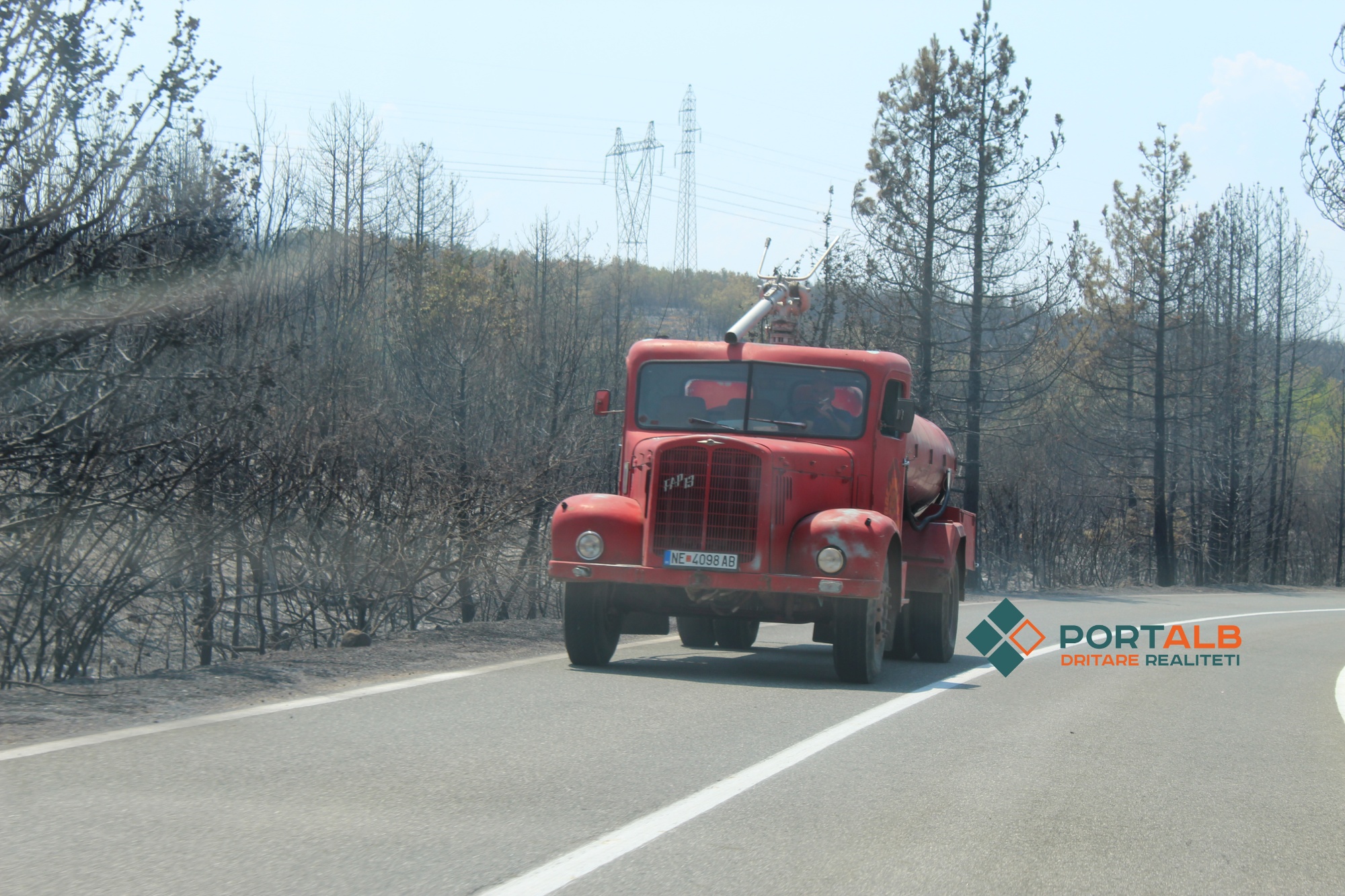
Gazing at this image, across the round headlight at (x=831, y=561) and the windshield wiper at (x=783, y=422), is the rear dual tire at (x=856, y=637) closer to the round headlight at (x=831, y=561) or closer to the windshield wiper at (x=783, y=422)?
the round headlight at (x=831, y=561)

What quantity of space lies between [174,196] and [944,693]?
27.6 ft

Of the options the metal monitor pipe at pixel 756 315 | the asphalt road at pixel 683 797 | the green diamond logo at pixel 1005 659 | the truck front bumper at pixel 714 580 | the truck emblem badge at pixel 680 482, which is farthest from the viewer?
the green diamond logo at pixel 1005 659

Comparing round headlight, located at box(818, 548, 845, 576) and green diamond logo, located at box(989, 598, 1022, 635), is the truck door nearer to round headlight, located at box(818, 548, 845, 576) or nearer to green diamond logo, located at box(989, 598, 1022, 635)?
round headlight, located at box(818, 548, 845, 576)

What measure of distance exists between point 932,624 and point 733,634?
80.6 inches

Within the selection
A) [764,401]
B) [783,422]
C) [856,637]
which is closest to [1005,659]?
[856,637]

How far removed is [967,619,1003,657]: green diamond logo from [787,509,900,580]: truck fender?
4.60 metres

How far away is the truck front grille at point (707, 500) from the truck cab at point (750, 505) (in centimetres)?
1

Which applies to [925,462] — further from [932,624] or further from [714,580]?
[714,580]

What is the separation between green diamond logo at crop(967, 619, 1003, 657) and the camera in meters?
14.9

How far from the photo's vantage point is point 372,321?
82.3ft

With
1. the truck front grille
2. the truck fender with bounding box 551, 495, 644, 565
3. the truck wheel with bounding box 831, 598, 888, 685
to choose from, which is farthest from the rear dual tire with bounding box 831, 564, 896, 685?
the truck fender with bounding box 551, 495, 644, 565

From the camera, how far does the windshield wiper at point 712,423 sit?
11.0 m
